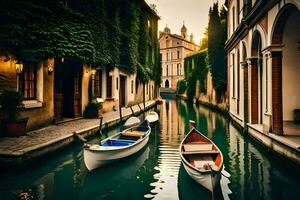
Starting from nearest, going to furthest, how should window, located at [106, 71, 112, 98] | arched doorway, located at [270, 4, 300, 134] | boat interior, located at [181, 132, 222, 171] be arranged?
boat interior, located at [181, 132, 222, 171], arched doorway, located at [270, 4, 300, 134], window, located at [106, 71, 112, 98]

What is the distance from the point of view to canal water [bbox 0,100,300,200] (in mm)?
6320

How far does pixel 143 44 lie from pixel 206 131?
51.6ft

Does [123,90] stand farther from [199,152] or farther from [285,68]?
[199,152]

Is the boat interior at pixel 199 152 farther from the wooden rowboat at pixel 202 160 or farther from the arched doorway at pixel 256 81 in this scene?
the arched doorway at pixel 256 81

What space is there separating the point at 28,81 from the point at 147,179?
23.7 feet

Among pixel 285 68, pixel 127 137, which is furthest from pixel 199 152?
pixel 285 68

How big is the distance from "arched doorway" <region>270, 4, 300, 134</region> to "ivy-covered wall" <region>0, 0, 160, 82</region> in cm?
901

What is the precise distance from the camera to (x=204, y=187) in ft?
20.3

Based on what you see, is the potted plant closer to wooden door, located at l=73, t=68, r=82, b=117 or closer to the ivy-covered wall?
the ivy-covered wall

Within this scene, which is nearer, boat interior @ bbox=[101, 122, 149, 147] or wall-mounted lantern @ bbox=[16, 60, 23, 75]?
boat interior @ bbox=[101, 122, 149, 147]

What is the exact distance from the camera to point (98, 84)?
18984 mm

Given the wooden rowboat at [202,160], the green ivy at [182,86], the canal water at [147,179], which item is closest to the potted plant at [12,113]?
the canal water at [147,179]

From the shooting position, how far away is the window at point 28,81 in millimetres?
11094

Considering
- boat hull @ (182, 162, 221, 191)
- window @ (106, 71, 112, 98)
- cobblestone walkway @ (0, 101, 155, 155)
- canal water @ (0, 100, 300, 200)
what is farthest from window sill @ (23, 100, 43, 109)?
window @ (106, 71, 112, 98)
